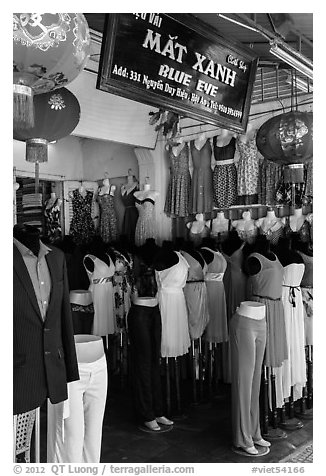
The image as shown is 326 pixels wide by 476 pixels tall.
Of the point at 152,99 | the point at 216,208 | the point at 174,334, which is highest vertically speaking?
the point at 152,99

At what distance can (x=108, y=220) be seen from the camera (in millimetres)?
6258

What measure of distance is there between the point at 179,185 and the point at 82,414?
12.0 ft

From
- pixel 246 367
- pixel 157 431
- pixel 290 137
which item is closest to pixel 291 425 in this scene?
pixel 246 367

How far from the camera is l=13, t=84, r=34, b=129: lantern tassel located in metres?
1.72

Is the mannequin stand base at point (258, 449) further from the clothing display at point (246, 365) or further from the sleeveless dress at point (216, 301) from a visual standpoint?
the sleeveless dress at point (216, 301)

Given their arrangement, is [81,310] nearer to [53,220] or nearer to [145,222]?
[145,222]

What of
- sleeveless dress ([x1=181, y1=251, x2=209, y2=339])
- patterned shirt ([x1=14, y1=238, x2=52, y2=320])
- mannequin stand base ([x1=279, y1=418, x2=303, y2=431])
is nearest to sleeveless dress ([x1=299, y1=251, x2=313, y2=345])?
mannequin stand base ([x1=279, y1=418, x2=303, y2=431])

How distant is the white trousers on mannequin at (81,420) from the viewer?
2479 millimetres

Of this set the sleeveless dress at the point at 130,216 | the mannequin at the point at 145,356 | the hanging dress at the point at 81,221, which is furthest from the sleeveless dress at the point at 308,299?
the hanging dress at the point at 81,221

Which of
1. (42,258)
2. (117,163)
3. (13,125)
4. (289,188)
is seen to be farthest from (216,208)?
(13,125)

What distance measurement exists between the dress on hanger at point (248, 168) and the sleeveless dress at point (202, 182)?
0.40 metres
